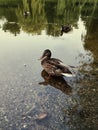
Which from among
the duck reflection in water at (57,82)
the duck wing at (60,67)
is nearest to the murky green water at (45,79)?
the duck reflection in water at (57,82)

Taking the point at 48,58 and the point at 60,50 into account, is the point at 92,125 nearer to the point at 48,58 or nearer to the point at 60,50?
the point at 48,58

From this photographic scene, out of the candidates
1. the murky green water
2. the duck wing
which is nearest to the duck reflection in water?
the murky green water

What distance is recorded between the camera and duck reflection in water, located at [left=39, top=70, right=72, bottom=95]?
1200 centimetres

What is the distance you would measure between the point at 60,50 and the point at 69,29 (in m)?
5.55

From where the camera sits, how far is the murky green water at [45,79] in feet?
31.5

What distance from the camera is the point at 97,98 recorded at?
436 inches

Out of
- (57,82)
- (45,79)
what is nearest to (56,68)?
(57,82)

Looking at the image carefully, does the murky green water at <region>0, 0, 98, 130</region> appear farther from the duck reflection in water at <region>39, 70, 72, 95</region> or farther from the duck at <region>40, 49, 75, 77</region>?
the duck at <region>40, 49, 75, 77</region>

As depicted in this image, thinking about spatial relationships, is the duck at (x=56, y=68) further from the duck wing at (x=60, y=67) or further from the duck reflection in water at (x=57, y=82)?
the duck reflection in water at (x=57, y=82)

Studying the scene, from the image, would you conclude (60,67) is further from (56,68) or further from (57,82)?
(57,82)

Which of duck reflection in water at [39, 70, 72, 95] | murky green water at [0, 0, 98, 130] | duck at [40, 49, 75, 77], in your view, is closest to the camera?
murky green water at [0, 0, 98, 130]

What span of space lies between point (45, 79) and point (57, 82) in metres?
0.66

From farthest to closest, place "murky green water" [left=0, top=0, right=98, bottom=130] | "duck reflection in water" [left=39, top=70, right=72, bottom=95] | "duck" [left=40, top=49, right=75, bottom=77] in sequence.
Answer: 1. "duck" [left=40, top=49, right=75, bottom=77]
2. "duck reflection in water" [left=39, top=70, right=72, bottom=95]
3. "murky green water" [left=0, top=0, right=98, bottom=130]

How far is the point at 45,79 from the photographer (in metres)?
13.2
